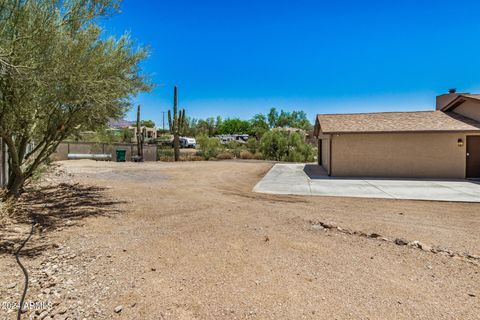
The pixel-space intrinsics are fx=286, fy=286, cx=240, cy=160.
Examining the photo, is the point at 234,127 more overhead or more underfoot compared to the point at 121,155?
more overhead

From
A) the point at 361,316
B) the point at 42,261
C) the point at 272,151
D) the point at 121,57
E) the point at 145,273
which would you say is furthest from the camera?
the point at 272,151

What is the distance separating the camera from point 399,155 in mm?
13891

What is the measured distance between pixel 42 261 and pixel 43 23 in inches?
164

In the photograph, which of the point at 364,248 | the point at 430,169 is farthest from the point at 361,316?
the point at 430,169

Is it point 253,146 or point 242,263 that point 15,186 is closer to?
point 242,263

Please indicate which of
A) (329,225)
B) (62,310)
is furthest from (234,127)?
(62,310)

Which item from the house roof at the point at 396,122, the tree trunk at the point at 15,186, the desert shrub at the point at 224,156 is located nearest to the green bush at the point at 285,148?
the desert shrub at the point at 224,156

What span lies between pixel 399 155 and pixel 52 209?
46.6 ft

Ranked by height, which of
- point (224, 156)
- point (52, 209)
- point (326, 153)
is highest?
point (326, 153)

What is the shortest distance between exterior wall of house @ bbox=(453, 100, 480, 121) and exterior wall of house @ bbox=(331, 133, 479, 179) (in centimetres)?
181

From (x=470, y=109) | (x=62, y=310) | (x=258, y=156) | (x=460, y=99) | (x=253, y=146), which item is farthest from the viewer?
(x=253, y=146)

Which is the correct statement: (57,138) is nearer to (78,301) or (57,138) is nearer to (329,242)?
(78,301)

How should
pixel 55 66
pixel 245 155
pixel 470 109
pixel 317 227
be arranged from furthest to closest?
pixel 245 155, pixel 470 109, pixel 317 227, pixel 55 66

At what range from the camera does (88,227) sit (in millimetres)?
5500
